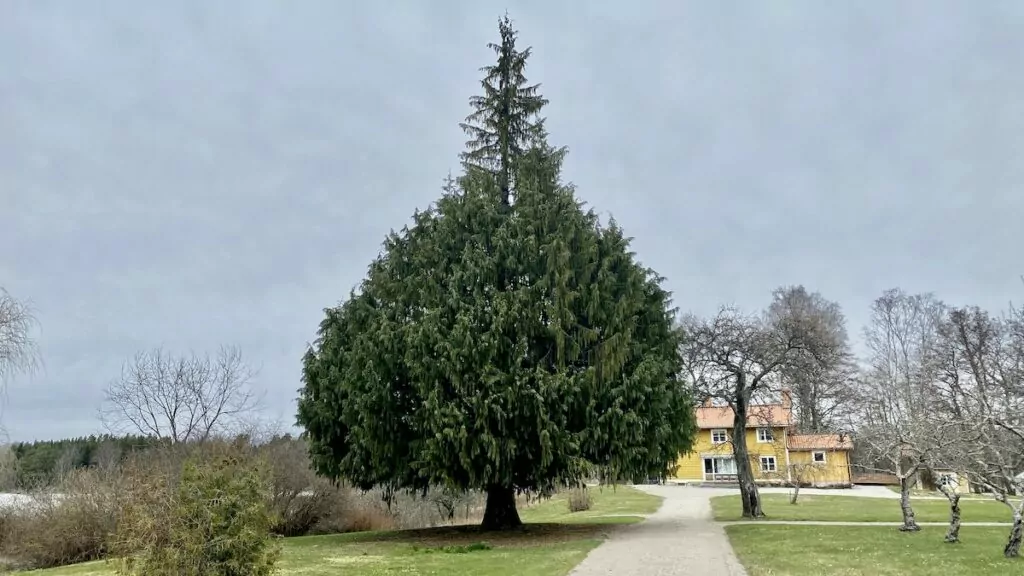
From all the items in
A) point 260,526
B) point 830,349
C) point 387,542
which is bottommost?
point 387,542

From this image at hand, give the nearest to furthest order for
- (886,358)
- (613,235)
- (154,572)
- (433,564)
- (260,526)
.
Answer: (154,572)
(260,526)
(433,564)
(613,235)
(886,358)

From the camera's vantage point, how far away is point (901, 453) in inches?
748

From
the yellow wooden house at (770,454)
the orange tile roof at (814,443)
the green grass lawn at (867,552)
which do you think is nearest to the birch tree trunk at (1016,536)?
the green grass lawn at (867,552)

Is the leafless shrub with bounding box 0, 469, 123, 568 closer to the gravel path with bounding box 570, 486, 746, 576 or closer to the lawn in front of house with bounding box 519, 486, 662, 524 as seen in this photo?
the gravel path with bounding box 570, 486, 746, 576

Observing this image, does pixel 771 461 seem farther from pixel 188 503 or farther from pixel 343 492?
pixel 188 503

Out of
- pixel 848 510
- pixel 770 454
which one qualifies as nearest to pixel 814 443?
Answer: pixel 770 454

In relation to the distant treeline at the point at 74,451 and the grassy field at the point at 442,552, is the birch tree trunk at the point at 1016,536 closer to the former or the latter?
the grassy field at the point at 442,552

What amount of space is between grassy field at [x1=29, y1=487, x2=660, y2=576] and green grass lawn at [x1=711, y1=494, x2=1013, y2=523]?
23.0ft

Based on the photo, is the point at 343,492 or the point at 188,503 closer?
the point at 188,503

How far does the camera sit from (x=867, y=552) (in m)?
15.1

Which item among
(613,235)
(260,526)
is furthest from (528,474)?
(260,526)

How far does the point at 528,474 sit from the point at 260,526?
391 inches

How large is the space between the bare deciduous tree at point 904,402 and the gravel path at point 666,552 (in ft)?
16.9

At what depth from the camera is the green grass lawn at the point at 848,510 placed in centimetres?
2517
